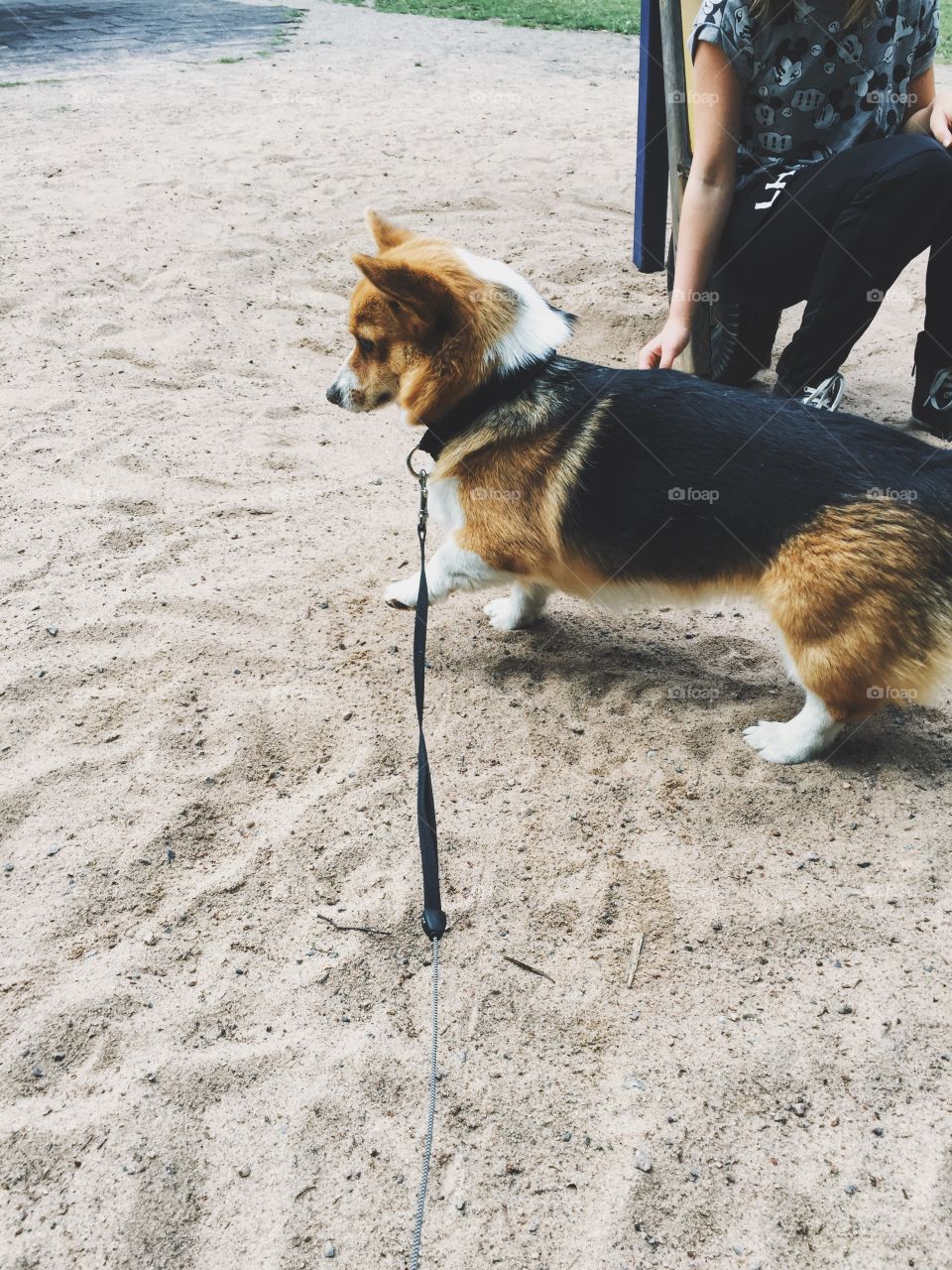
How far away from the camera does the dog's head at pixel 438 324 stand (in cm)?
270

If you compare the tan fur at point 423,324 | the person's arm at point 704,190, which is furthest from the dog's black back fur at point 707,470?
the person's arm at point 704,190

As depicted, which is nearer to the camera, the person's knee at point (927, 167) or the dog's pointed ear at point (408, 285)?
the dog's pointed ear at point (408, 285)

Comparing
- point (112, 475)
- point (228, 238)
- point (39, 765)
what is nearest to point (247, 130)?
point (228, 238)

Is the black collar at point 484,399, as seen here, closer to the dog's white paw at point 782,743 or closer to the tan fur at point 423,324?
the tan fur at point 423,324

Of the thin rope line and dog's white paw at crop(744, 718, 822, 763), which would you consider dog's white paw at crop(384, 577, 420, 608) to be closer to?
dog's white paw at crop(744, 718, 822, 763)

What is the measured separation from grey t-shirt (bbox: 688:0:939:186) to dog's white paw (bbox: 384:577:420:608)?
2.24m

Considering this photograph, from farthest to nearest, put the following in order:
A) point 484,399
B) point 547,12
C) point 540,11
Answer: point 540,11 → point 547,12 → point 484,399

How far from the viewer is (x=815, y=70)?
11.9 feet

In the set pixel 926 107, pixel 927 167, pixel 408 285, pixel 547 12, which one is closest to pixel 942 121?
pixel 926 107

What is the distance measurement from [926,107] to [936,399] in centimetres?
122

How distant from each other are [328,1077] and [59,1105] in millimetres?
558

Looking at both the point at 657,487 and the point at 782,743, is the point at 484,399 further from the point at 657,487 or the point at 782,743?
the point at 782,743

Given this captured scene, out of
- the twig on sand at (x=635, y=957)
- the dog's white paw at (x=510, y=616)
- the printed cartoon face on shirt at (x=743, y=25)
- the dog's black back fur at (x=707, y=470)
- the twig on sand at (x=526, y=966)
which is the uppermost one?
the printed cartoon face on shirt at (x=743, y=25)

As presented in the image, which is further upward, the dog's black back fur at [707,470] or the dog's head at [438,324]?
the dog's head at [438,324]
